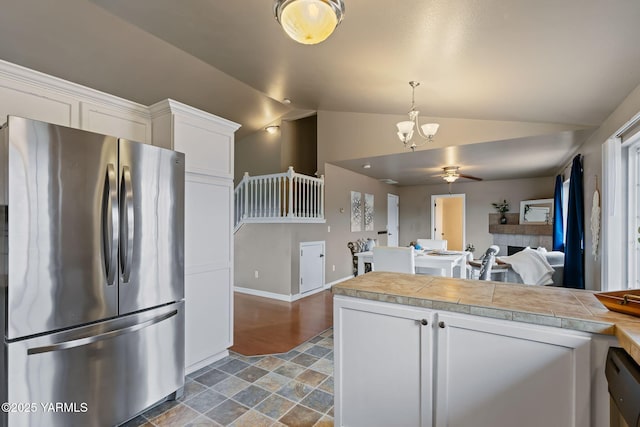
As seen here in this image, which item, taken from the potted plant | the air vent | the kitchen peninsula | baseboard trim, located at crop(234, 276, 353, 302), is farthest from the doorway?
the kitchen peninsula

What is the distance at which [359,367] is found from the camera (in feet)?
5.31

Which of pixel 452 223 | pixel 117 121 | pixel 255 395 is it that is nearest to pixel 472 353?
pixel 255 395

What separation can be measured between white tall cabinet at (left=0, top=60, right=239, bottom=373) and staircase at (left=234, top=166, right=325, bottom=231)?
2072 mm

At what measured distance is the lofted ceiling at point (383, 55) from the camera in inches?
69.4

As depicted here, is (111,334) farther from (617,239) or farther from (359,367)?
(617,239)

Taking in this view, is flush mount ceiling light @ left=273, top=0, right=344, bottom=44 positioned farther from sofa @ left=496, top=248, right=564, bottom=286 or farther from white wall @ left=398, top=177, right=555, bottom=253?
white wall @ left=398, top=177, right=555, bottom=253

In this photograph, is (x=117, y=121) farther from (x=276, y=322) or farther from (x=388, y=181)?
(x=388, y=181)

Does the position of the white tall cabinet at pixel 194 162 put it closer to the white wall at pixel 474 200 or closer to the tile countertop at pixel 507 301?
the tile countertop at pixel 507 301

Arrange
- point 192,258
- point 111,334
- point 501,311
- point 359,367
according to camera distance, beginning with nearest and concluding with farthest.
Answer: point 501,311
point 359,367
point 111,334
point 192,258

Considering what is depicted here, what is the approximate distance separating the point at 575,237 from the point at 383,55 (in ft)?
11.7

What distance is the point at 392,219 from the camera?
859 cm

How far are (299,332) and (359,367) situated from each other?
2.09 m

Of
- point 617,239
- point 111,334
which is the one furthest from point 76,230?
point 617,239

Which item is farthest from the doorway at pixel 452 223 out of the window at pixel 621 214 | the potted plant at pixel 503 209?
the window at pixel 621 214
